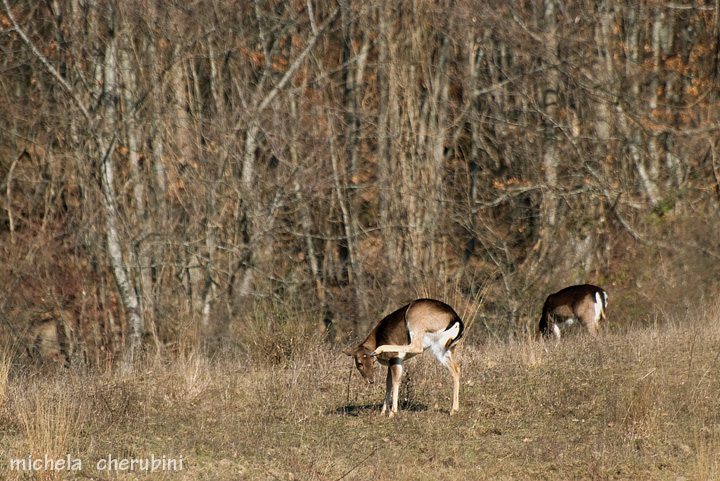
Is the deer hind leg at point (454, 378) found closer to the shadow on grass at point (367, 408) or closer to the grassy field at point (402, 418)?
the grassy field at point (402, 418)

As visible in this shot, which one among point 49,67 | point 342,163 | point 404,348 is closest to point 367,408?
point 404,348

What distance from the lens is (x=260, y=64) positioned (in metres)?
21.9

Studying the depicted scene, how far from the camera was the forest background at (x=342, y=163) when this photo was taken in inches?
776

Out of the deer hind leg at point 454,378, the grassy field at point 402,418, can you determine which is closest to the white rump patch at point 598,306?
the grassy field at point 402,418

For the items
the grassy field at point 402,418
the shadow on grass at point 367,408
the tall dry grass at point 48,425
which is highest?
the tall dry grass at point 48,425

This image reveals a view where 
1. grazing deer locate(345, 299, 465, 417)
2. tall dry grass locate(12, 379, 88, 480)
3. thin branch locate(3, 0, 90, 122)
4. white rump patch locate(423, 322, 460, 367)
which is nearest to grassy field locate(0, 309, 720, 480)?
tall dry grass locate(12, 379, 88, 480)

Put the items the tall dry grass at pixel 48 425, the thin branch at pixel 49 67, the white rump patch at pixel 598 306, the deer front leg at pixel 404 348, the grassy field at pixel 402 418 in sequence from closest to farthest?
the tall dry grass at pixel 48 425 → the grassy field at pixel 402 418 → the deer front leg at pixel 404 348 → the white rump patch at pixel 598 306 → the thin branch at pixel 49 67

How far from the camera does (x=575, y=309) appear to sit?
48.3 ft

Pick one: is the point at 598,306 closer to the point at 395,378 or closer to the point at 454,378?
the point at 454,378

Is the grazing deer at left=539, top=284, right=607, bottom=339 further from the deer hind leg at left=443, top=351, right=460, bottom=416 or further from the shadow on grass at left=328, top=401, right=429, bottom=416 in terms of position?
the deer hind leg at left=443, top=351, right=460, bottom=416

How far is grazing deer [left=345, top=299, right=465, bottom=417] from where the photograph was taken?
30.3 feet

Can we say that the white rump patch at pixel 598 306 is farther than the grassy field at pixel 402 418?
Yes

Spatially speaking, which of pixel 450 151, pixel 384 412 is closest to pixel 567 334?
pixel 384 412

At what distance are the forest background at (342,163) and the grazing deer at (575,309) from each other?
3949mm
